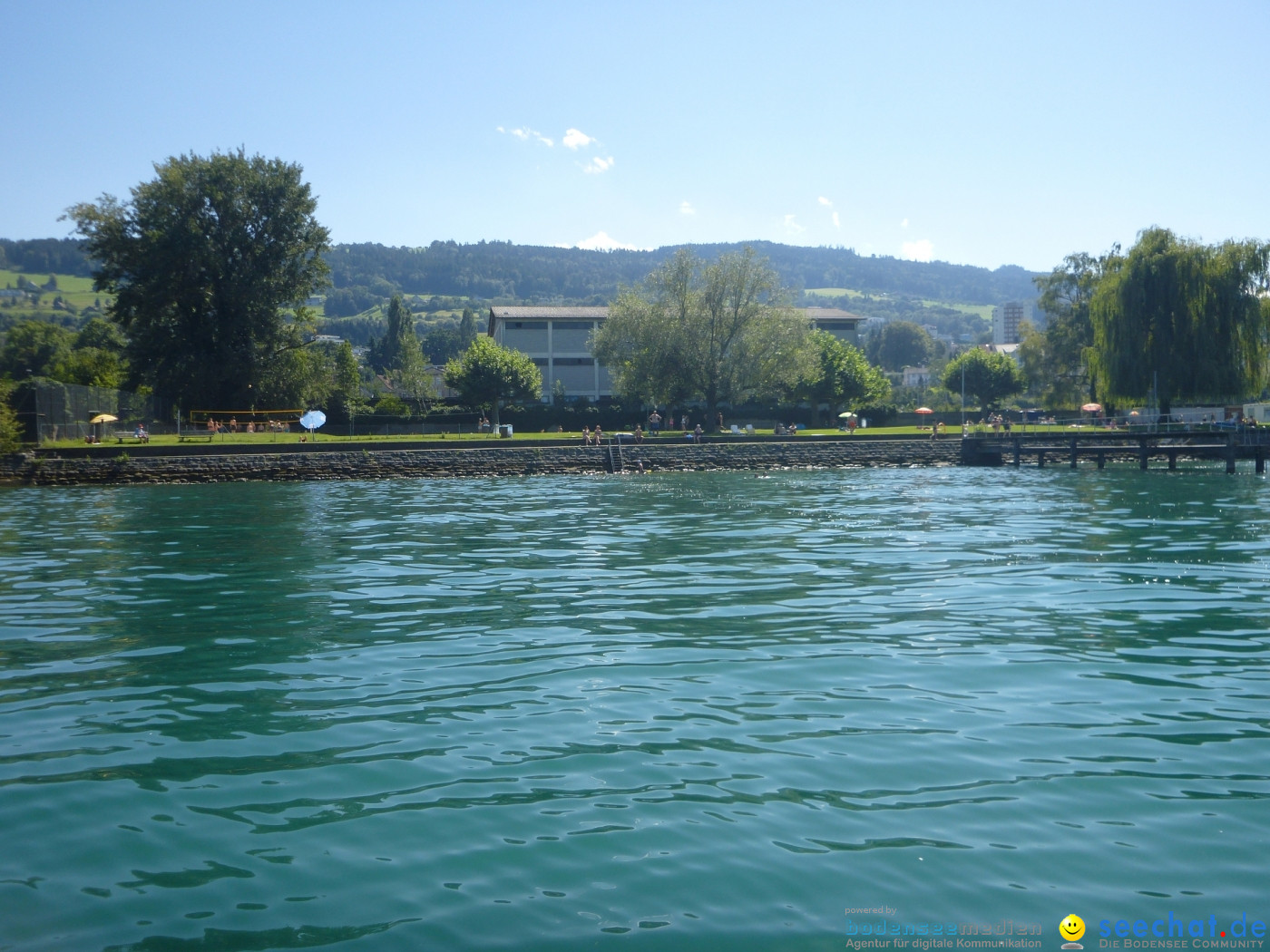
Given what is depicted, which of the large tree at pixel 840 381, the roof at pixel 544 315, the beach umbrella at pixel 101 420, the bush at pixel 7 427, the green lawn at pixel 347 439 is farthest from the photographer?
the roof at pixel 544 315

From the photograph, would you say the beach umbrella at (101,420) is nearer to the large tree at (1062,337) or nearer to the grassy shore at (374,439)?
the grassy shore at (374,439)

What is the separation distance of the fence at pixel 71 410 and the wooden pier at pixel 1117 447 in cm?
4461

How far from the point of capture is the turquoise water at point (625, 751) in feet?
17.1

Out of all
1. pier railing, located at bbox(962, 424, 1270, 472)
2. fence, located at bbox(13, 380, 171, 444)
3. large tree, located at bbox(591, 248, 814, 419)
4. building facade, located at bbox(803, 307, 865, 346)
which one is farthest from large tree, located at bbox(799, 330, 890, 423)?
Result: fence, located at bbox(13, 380, 171, 444)

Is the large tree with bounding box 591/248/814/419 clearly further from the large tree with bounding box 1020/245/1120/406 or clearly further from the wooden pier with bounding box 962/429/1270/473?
the large tree with bounding box 1020/245/1120/406

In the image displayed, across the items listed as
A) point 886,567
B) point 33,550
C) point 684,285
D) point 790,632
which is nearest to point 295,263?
point 684,285

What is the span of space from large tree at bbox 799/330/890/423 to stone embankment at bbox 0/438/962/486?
51.4ft

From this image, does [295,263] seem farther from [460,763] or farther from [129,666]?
[460,763]

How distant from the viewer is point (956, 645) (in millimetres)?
10875

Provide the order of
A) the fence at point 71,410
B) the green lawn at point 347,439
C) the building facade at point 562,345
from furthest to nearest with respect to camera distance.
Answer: the building facade at point 562,345, the green lawn at point 347,439, the fence at point 71,410

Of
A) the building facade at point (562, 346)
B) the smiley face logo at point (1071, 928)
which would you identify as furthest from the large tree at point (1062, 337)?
the smiley face logo at point (1071, 928)

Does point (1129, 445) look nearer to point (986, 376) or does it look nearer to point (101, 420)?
point (986, 376)

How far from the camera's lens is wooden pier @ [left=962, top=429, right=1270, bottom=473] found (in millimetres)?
43469

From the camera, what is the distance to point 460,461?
49.3m
